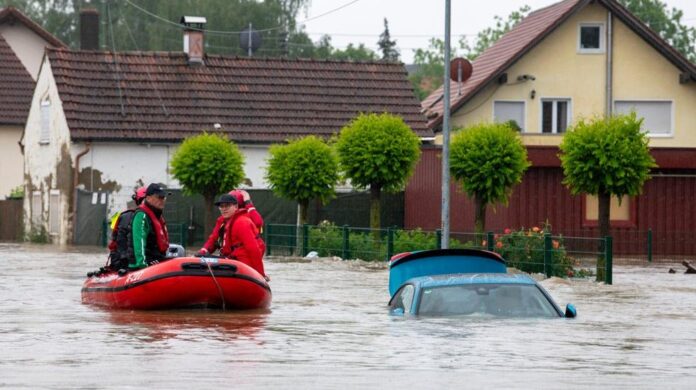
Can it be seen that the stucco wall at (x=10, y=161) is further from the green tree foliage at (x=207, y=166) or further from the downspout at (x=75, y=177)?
the green tree foliage at (x=207, y=166)

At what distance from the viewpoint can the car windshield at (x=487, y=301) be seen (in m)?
19.0

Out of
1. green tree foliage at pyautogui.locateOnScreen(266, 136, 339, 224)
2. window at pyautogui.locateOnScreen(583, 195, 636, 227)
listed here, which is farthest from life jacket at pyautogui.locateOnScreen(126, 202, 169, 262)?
window at pyautogui.locateOnScreen(583, 195, 636, 227)

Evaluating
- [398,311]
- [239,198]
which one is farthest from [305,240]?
[398,311]

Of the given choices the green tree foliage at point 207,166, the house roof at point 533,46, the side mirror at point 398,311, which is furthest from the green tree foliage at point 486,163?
the side mirror at point 398,311

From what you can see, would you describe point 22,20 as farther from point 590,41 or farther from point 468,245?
point 468,245

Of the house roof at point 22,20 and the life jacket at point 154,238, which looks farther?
the house roof at point 22,20

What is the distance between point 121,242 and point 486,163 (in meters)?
16.0

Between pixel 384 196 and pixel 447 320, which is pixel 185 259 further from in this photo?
pixel 384 196

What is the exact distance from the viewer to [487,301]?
1916 cm

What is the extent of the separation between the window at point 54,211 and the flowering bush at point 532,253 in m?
22.1

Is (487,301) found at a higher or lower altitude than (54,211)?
lower

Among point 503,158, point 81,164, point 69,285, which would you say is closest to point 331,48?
point 81,164

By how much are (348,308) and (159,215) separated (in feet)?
11.5

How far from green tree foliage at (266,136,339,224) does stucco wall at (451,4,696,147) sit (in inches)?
431
